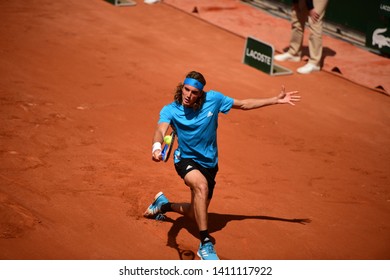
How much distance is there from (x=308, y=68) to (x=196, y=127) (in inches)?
319

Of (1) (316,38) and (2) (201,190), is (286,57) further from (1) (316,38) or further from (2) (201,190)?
(2) (201,190)

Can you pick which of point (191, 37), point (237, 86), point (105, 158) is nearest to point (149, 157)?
point (105, 158)

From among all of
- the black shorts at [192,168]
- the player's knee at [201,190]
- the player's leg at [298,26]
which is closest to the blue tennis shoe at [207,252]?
the player's knee at [201,190]

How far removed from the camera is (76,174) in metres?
8.76

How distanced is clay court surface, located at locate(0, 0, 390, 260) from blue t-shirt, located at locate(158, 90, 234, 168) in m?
1.08

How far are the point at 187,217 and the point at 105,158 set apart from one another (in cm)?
195

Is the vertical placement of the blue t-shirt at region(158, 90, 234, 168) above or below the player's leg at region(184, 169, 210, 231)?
above

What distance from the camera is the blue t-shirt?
7.02m

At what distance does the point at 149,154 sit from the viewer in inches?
383

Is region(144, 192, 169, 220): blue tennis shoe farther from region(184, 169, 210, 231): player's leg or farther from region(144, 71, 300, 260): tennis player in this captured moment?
region(184, 169, 210, 231): player's leg

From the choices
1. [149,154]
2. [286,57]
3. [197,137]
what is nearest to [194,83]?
[197,137]

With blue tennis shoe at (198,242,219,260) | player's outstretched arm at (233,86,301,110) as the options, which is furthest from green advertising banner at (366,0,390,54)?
blue tennis shoe at (198,242,219,260)

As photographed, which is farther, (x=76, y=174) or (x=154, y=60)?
(x=154, y=60)
